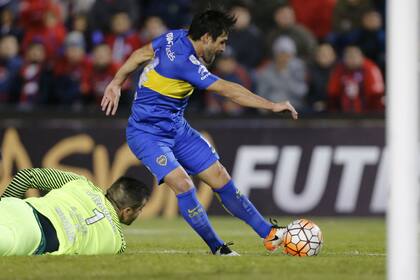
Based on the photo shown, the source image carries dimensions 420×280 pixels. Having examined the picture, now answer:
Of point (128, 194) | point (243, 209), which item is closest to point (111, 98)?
point (128, 194)

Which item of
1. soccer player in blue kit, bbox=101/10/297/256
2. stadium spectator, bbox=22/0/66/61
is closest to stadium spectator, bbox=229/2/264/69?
stadium spectator, bbox=22/0/66/61

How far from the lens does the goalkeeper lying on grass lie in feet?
27.5

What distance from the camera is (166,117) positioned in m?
9.64

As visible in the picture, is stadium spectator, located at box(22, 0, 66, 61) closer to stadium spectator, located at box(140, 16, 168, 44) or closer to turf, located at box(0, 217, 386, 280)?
stadium spectator, located at box(140, 16, 168, 44)

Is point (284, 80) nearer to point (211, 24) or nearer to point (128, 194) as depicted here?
point (211, 24)

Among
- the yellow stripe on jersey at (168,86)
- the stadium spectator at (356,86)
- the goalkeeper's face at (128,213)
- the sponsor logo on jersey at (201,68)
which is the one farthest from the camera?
the stadium spectator at (356,86)

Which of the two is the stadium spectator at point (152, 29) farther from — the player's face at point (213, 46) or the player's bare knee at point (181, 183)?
the player's bare knee at point (181, 183)

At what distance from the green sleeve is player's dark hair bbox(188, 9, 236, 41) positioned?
5.29ft

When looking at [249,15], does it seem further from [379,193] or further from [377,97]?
[379,193]

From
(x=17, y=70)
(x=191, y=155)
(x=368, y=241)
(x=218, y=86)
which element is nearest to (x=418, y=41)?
(x=218, y=86)

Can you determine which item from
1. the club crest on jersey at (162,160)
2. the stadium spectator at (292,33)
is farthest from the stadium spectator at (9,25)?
the club crest on jersey at (162,160)

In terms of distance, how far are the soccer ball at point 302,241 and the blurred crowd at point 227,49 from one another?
706cm

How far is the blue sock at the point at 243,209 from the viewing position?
9742 mm

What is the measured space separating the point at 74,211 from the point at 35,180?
54 cm
